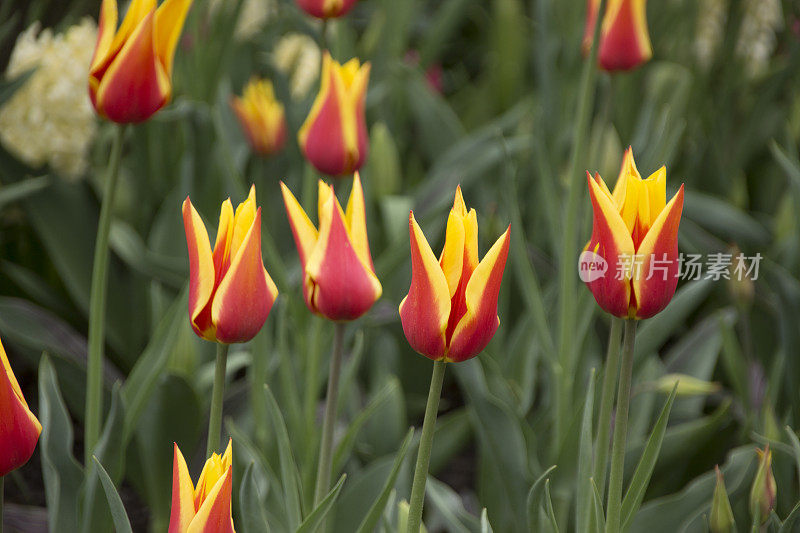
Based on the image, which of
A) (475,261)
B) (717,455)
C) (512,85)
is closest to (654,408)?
(717,455)

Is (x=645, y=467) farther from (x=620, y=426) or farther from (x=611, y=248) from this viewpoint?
(x=611, y=248)

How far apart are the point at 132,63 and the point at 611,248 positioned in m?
0.41

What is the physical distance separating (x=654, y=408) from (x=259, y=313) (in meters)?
0.79

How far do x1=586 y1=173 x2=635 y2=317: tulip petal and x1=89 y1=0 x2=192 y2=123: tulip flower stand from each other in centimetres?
37

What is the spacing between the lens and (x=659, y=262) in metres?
0.58

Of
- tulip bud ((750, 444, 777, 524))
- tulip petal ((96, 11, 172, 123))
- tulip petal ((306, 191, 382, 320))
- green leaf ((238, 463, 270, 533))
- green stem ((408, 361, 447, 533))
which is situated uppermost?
tulip petal ((96, 11, 172, 123))

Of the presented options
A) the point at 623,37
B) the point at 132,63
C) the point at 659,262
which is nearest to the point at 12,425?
the point at 132,63

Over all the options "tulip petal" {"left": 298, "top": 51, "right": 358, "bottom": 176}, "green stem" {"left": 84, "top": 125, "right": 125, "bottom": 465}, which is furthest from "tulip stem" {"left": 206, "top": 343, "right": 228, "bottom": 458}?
"tulip petal" {"left": 298, "top": 51, "right": 358, "bottom": 176}

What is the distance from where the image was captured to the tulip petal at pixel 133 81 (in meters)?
0.73

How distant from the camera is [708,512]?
0.97m

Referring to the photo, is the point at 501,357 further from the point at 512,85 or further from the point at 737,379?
the point at 512,85

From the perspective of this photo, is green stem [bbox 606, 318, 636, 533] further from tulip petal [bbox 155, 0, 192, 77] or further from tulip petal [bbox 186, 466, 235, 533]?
tulip petal [bbox 155, 0, 192, 77]

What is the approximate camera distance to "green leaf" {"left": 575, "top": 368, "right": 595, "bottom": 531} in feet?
2.36

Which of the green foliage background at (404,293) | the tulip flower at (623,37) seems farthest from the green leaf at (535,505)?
the tulip flower at (623,37)
